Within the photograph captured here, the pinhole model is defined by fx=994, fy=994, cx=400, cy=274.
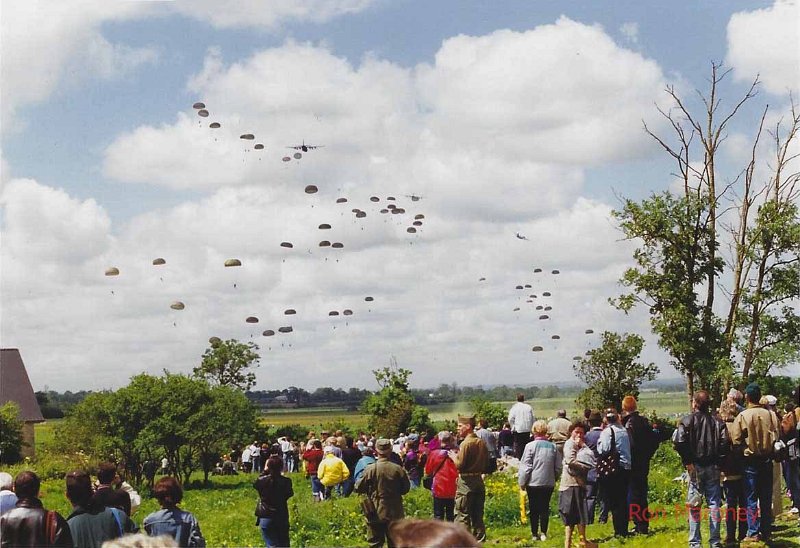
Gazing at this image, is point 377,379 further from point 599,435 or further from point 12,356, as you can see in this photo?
point 12,356

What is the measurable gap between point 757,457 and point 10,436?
57.8m

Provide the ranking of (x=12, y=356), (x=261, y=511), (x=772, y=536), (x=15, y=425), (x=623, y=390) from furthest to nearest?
(x=12, y=356) < (x=623, y=390) < (x=15, y=425) < (x=772, y=536) < (x=261, y=511)

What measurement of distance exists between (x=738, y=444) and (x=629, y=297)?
25.0 meters

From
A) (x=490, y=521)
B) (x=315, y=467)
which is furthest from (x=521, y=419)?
(x=315, y=467)

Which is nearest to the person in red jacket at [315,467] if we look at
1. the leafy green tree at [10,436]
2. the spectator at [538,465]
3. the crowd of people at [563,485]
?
the crowd of people at [563,485]

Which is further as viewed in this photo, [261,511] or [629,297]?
[629,297]

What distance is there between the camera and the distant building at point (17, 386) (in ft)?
299

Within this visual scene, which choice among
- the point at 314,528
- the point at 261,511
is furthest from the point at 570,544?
the point at 314,528

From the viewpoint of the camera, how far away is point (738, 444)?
14.6m

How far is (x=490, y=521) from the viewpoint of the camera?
20.1 metres

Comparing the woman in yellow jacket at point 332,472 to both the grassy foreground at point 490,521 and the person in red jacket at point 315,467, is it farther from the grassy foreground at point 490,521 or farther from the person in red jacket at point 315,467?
the person in red jacket at point 315,467

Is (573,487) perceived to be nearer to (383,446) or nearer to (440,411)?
(383,446)

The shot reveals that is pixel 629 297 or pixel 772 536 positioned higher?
pixel 629 297

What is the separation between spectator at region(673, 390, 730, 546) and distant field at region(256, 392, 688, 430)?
3716cm
